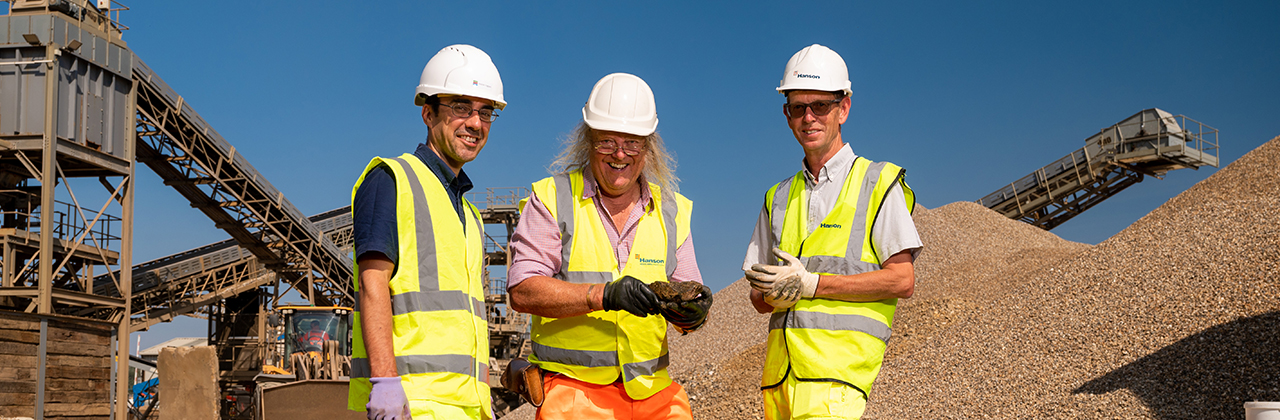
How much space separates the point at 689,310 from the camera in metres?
3.02

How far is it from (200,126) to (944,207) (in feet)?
66.6

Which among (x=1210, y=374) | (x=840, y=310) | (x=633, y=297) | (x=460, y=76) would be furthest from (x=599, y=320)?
(x=1210, y=374)

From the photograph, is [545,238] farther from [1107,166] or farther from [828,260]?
[1107,166]

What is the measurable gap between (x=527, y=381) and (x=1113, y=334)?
30.7 ft

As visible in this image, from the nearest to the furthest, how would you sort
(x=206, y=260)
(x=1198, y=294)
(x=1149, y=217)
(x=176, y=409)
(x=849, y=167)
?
(x=849, y=167)
(x=176, y=409)
(x=1198, y=294)
(x=1149, y=217)
(x=206, y=260)

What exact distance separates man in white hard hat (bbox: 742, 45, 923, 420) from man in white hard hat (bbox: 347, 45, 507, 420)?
3.59 feet

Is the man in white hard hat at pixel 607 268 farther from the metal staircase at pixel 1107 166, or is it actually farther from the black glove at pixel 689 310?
the metal staircase at pixel 1107 166

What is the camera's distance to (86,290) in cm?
1717

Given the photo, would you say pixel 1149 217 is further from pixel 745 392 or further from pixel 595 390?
pixel 595 390

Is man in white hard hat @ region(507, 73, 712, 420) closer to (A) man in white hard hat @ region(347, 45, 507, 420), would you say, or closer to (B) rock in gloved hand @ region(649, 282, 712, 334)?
(B) rock in gloved hand @ region(649, 282, 712, 334)

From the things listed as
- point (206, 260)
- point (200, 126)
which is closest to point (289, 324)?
point (200, 126)

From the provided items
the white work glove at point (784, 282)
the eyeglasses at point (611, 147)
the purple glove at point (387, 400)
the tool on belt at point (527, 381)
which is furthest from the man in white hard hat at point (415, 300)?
the white work glove at point (784, 282)

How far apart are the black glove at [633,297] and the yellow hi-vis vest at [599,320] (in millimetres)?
268

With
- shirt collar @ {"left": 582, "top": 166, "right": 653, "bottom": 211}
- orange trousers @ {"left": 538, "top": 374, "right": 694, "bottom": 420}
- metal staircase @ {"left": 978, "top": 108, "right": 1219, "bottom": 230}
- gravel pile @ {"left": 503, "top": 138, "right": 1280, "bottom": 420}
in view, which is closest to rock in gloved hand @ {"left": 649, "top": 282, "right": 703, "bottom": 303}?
orange trousers @ {"left": 538, "top": 374, "right": 694, "bottom": 420}
